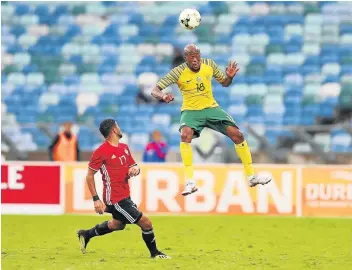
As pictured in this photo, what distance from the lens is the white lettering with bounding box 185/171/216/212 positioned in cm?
1736

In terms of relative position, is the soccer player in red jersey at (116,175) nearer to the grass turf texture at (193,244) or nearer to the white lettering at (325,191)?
the grass turf texture at (193,244)

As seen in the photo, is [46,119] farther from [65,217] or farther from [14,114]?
[65,217]

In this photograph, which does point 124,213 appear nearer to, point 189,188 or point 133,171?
point 133,171

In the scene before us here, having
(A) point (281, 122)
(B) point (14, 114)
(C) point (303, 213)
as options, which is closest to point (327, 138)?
(A) point (281, 122)

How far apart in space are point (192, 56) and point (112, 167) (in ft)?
6.30

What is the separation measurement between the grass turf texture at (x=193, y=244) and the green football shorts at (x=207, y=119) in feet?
5.41

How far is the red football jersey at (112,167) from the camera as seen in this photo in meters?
10.5

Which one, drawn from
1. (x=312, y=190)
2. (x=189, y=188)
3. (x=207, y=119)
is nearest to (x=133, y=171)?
(x=189, y=188)

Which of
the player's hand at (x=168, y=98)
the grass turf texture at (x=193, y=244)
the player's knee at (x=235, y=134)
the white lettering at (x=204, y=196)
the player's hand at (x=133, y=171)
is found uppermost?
the player's hand at (x=168, y=98)

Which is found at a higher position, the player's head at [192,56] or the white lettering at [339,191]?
the player's head at [192,56]

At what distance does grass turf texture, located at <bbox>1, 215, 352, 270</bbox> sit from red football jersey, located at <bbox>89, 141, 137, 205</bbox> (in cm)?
79

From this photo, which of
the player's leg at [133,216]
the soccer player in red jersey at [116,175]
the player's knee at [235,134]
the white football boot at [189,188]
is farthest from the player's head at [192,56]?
the player's leg at [133,216]

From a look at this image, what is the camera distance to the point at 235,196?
57.1ft

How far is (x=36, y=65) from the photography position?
23766mm
